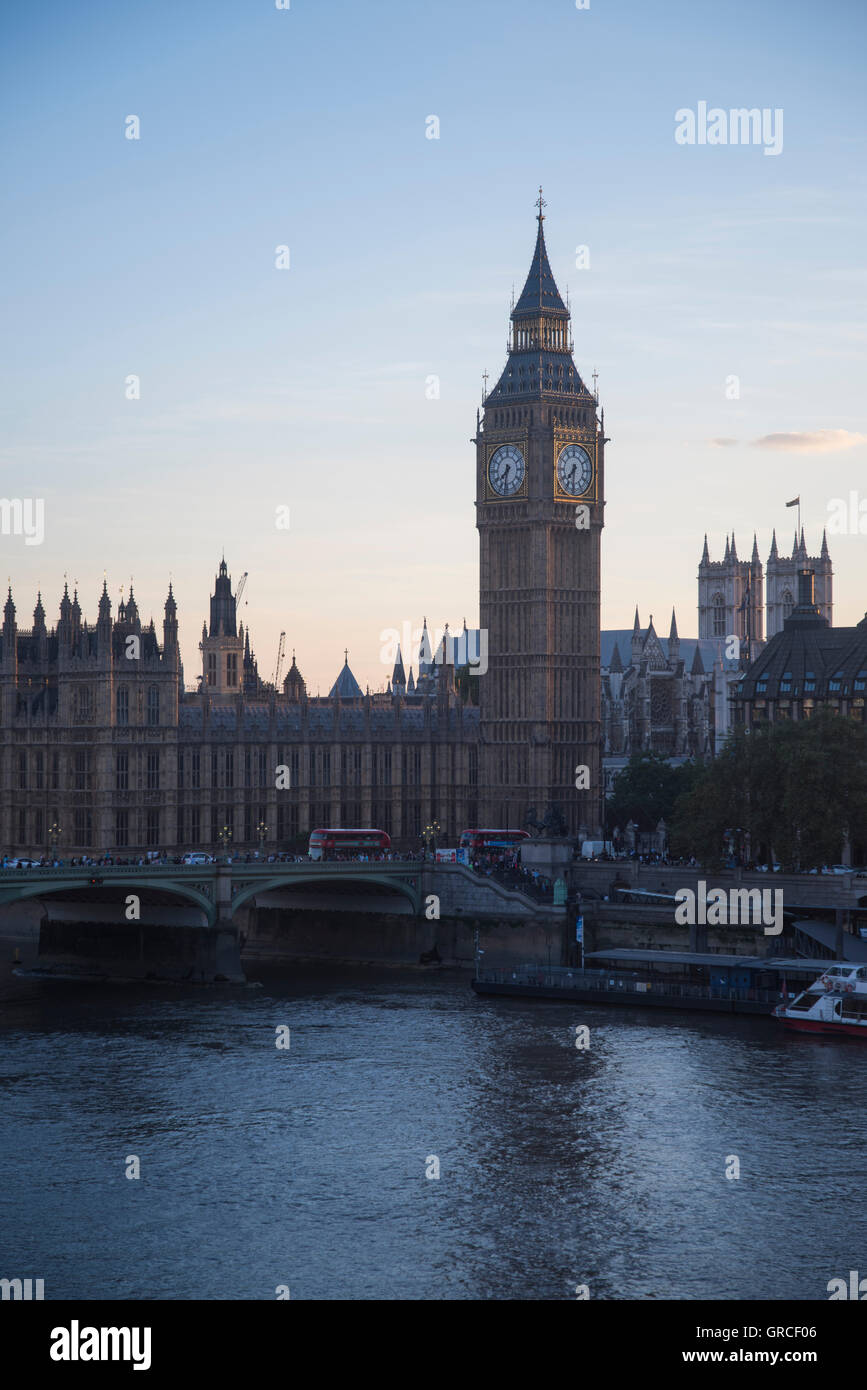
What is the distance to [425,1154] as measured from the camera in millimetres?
50281

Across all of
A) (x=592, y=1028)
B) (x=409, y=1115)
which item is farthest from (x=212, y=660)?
(x=409, y=1115)

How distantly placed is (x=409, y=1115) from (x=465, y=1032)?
11.9 m

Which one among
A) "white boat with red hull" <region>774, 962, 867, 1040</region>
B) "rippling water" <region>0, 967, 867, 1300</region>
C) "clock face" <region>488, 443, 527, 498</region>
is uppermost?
"clock face" <region>488, 443, 527, 498</region>

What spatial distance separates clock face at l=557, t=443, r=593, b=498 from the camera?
10831 cm

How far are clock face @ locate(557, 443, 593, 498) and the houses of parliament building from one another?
106 mm

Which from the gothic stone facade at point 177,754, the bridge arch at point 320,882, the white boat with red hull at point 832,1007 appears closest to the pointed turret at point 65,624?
the gothic stone facade at point 177,754

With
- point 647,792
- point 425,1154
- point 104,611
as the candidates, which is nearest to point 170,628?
point 104,611

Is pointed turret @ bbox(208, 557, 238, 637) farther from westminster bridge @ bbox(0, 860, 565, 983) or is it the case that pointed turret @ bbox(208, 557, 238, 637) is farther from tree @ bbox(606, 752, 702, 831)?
westminster bridge @ bbox(0, 860, 565, 983)

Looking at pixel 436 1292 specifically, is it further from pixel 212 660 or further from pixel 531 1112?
pixel 212 660

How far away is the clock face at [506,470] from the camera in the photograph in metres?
108

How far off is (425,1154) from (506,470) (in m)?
Result: 63.2

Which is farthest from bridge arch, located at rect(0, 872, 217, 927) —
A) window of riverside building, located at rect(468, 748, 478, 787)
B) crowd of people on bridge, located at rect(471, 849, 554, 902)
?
window of riverside building, located at rect(468, 748, 478, 787)

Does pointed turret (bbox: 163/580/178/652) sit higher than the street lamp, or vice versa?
pointed turret (bbox: 163/580/178/652)
